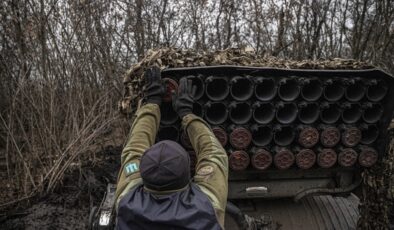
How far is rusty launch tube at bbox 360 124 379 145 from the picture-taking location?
323 cm

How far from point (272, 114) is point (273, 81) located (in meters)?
0.23

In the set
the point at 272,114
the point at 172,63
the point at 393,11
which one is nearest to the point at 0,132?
the point at 172,63

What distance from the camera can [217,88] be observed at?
302 cm

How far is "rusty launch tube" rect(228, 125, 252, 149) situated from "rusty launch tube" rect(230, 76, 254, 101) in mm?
205

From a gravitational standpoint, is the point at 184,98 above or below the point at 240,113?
above

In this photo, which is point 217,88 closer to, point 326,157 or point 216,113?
point 216,113

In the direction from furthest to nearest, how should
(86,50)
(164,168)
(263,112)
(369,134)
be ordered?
(86,50) → (369,134) → (263,112) → (164,168)

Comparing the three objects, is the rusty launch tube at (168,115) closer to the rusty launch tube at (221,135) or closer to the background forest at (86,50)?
the rusty launch tube at (221,135)

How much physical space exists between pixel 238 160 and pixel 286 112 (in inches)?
19.4

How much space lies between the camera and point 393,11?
32.0ft

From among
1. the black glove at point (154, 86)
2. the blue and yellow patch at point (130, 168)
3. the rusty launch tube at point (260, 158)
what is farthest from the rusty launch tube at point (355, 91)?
the blue and yellow patch at point (130, 168)

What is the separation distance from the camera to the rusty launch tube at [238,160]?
3.04m

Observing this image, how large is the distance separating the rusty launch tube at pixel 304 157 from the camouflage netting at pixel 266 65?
52 cm

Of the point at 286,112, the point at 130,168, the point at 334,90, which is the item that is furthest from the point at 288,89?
the point at 130,168
